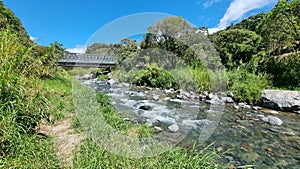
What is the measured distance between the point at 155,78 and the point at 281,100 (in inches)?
245

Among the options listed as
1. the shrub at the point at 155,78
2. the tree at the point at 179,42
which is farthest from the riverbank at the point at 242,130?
the tree at the point at 179,42

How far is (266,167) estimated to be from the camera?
2.40 metres

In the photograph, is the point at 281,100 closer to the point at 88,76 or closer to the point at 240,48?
the point at 240,48

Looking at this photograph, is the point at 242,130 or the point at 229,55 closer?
the point at 242,130

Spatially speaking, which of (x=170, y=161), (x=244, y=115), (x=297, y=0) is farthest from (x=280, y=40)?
(x=170, y=161)

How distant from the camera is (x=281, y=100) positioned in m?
5.80

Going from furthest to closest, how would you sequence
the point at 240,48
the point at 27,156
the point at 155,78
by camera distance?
the point at 240,48
the point at 155,78
the point at 27,156

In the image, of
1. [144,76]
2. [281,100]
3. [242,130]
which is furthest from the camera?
[144,76]

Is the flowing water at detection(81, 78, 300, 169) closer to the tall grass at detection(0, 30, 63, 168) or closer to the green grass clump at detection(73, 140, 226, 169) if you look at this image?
the green grass clump at detection(73, 140, 226, 169)

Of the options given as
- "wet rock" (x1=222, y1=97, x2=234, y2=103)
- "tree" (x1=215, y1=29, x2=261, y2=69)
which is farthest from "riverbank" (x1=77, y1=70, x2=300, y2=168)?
"tree" (x1=215, y1=29, x2=261, y2=69)

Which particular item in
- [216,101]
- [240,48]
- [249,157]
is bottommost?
[249,157]

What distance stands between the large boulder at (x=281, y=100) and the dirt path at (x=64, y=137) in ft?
17.9

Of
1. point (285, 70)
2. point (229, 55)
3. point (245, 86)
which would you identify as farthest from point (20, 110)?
point (229, 55)

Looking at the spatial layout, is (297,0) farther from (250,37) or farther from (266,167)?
(266,167)
